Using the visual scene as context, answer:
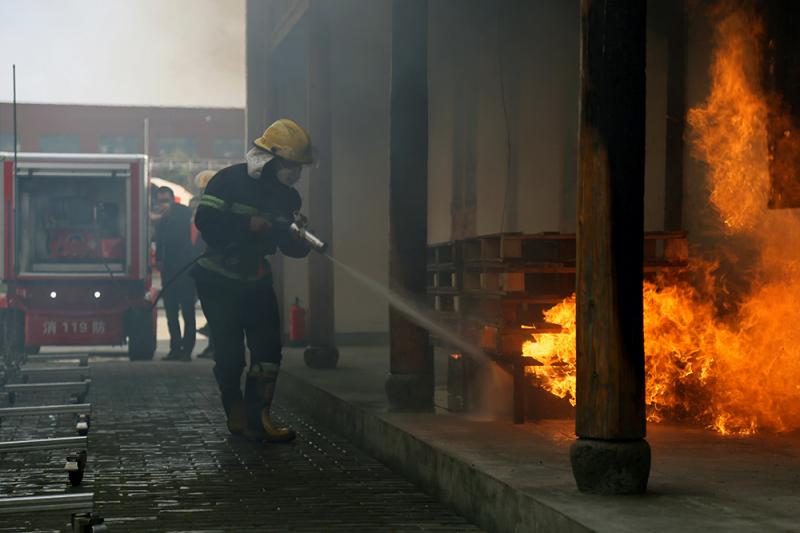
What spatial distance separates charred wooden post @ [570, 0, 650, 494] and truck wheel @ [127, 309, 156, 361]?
1207cm

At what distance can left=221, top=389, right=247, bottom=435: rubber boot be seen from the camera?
9.57 m

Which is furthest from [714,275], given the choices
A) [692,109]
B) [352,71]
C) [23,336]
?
[23,336]

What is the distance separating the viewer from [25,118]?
7312cm

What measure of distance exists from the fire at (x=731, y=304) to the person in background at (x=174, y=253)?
9.28 m

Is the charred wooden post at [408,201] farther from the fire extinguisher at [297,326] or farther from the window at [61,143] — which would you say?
the window at [61,143]

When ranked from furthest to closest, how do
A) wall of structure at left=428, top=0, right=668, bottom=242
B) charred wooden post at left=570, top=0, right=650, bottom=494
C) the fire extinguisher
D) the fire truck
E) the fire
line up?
the fire truck → the fire extinguisher → wall of structure at left=428, top=0, right=668, bottom=242 → the fire → charred wooden post at left=570, top=0, right=650, bottom=494

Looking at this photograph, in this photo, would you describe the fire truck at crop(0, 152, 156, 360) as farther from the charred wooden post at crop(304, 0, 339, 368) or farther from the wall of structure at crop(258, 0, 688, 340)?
the charred wooden post at crop(304, 0, 339, 368)

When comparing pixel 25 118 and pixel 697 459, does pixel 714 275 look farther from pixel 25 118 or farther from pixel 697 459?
pixel 25 118

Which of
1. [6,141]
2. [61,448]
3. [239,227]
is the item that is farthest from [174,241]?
[6,141]

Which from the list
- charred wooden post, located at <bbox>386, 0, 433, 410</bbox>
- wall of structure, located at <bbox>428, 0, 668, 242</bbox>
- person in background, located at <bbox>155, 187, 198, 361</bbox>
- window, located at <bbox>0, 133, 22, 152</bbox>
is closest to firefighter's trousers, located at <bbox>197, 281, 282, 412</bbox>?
charred wooden post, located at <bbox>386, 0, 433, 410</bbox>

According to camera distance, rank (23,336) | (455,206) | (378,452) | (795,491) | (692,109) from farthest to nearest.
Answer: (23,336), (455,206), (692,109), (378,452), (795,491)

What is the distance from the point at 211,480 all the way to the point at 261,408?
1658 millimetres

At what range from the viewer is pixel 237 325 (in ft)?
31.2

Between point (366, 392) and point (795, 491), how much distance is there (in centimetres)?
506
